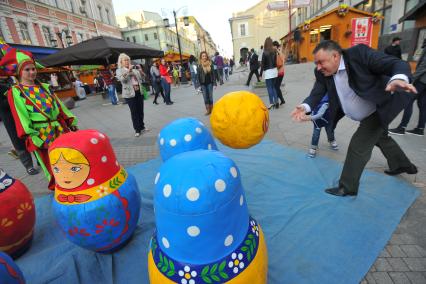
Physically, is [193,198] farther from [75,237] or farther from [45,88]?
[45,88]

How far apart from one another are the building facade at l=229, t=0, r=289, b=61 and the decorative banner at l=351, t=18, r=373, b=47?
26.8m

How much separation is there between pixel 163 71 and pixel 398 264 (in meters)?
11.1

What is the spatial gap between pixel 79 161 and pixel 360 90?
284 cm

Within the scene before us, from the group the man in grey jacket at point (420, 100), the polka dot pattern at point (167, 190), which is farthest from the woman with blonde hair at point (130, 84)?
the man in grey jacket at point (420, 100)

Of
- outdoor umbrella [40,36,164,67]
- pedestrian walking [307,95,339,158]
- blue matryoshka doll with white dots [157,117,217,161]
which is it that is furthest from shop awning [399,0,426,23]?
outdoor umbrella [40,36,164,67]

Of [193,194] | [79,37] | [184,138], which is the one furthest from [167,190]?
[79,37]

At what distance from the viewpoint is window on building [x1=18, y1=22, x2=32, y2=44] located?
22.4 meters

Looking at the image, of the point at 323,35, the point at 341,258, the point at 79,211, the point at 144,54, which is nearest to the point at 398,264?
the point at 341,258

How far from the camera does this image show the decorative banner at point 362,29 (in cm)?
1964

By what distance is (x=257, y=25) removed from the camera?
151 ft

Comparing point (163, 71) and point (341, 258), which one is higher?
point (163, 71)

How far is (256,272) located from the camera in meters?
1.53

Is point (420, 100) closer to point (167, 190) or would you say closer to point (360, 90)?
point (360, 90)

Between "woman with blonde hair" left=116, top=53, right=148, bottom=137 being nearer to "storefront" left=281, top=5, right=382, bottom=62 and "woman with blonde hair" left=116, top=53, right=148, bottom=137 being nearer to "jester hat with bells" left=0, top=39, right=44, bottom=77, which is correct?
"jester hat with bells" left=0, top=39, right=44, bottom=77
